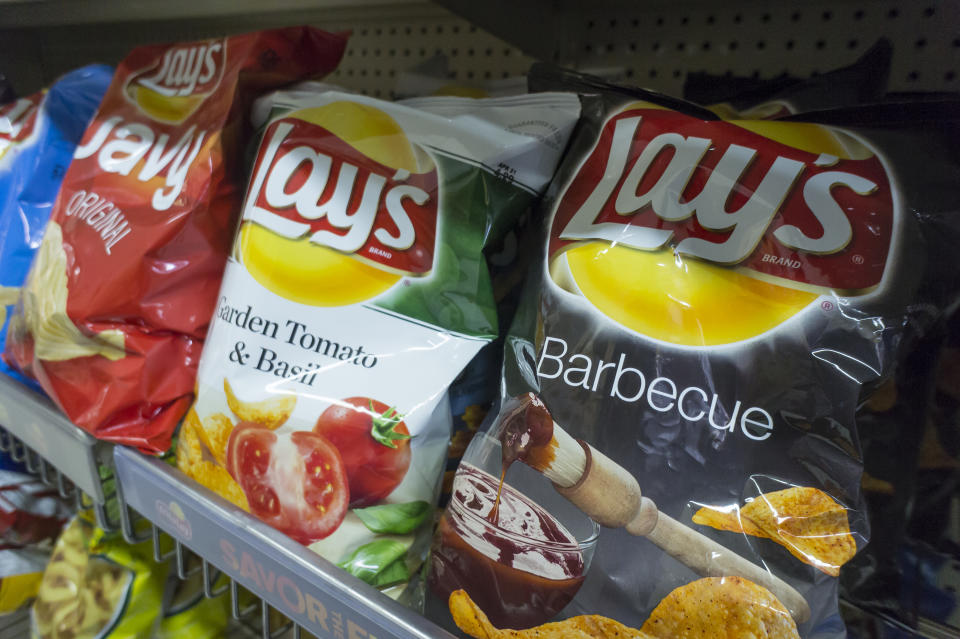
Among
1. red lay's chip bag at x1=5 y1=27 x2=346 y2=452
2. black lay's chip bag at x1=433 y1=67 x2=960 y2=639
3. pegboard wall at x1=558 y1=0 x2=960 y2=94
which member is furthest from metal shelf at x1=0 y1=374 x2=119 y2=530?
pegboard wall at x1=558 y1=0 x2=960 y2=94

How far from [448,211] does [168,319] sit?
0.35 meters

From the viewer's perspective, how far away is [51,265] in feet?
2.40

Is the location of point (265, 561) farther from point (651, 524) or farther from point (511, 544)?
point (651, 524)

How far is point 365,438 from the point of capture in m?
0.58

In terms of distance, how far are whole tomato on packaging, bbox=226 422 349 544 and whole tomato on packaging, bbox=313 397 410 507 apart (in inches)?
0.4

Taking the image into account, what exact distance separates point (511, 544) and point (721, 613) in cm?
17

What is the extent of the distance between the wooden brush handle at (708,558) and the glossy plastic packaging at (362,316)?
241 mm

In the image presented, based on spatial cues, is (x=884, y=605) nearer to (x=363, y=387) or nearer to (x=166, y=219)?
(x=363, y=387)

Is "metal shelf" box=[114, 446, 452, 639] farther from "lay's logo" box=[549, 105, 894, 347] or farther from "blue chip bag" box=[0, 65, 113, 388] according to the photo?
"blue chip bag" box=[0, 65, 113, 388]

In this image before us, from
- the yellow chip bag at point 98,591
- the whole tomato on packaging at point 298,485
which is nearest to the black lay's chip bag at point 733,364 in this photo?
the whole tomato on packaging at point 298,485

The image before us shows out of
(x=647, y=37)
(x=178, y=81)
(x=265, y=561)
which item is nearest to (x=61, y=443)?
(x=265, y=561)

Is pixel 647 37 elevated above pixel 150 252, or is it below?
above

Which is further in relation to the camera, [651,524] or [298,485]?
[298,485]

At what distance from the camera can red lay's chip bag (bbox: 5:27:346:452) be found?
2.19 feet
